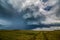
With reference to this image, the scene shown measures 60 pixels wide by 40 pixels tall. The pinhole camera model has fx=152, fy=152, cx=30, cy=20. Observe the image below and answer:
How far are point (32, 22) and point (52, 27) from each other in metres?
0.31

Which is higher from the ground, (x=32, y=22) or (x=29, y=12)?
(x=29, y=12)

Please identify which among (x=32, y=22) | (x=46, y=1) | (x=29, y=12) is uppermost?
(x=46, y=1)

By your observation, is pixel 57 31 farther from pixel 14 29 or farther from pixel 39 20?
pixel 14 29

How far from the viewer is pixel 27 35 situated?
88.6 inches

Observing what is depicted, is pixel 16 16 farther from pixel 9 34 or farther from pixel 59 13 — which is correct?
pixel 59 13

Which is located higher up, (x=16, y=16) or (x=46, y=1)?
(x=46, y=1)

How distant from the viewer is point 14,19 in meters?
2.28

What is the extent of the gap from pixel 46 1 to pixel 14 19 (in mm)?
551

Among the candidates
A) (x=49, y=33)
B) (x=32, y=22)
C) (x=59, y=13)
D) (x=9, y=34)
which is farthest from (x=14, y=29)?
(x=59, y=13)

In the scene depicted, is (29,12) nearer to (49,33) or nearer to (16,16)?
(16,16)

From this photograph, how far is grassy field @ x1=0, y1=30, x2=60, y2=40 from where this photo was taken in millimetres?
2234

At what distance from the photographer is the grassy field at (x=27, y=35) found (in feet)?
7.33

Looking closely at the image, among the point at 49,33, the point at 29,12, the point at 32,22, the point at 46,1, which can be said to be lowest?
the point at 49,33

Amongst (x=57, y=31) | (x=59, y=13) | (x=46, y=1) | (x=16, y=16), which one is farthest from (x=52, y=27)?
(x=16, y=16)
